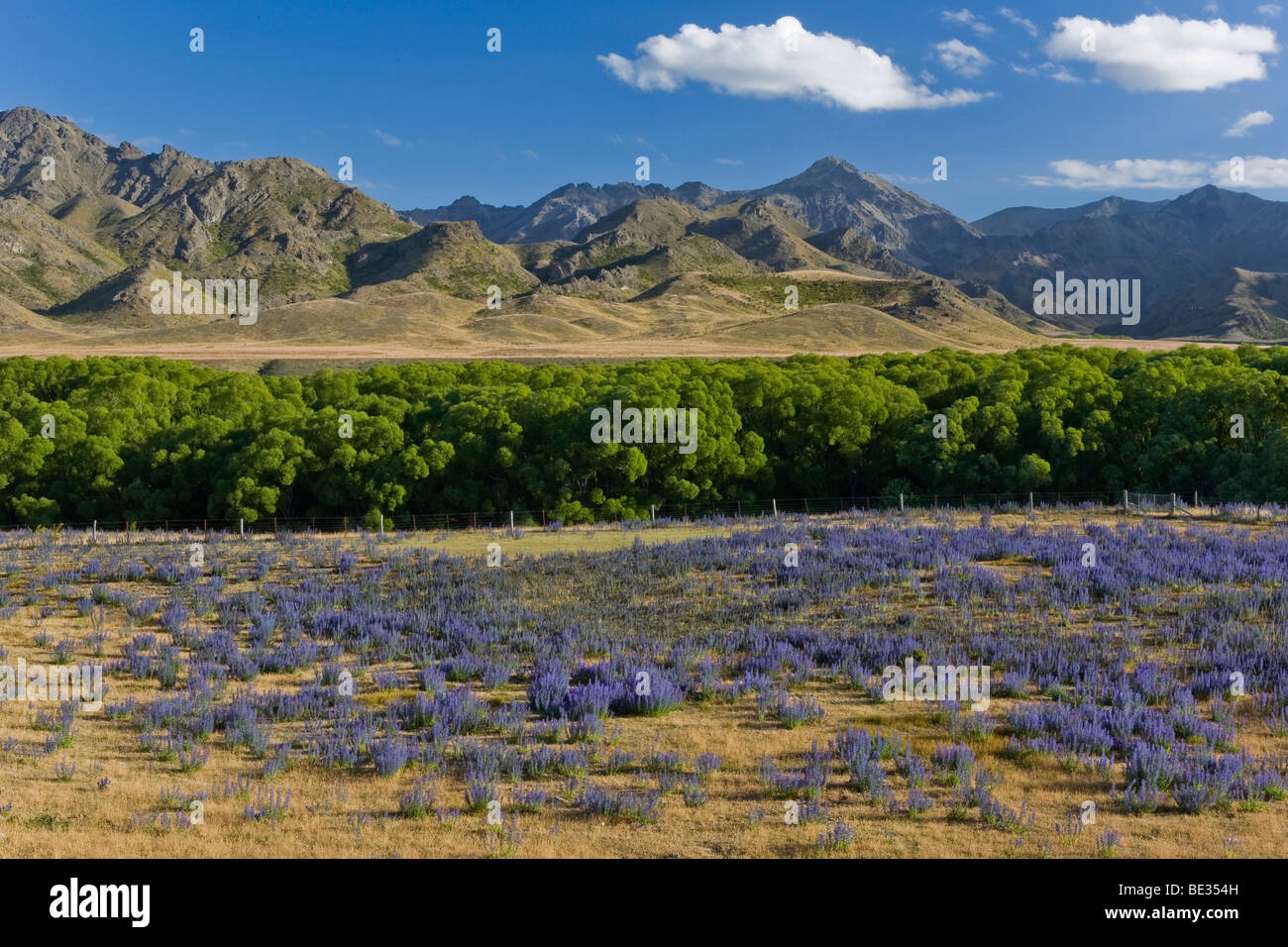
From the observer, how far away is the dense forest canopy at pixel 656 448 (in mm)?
53969

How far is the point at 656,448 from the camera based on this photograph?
55.6 metres

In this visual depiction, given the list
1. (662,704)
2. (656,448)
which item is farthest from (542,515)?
(662,704)

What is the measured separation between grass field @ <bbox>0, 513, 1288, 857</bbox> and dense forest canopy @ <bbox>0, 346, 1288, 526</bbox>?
68.8 feet

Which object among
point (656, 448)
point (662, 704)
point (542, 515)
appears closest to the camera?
point (662, 704)

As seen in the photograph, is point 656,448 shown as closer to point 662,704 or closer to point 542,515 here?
point 542,515

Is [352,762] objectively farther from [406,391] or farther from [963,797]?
[406,391]

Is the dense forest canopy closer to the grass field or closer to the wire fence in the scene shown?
the wire fence

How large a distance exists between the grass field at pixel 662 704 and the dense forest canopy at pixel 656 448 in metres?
21.0

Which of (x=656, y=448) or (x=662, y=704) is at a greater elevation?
(x=656, y=448)

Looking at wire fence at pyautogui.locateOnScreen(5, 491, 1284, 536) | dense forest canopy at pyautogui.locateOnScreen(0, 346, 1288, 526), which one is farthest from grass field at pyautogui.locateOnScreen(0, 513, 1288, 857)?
dense forest canopy at pyautogui.locateOnScreen(0, 346, 1288, 526)

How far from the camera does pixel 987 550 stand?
30.8m

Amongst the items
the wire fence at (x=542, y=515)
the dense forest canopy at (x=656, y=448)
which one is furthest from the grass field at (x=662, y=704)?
the dense forest canopy at (x=656, y=448)

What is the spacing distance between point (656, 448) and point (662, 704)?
37.6 m

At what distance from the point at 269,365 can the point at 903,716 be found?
151820 mm
